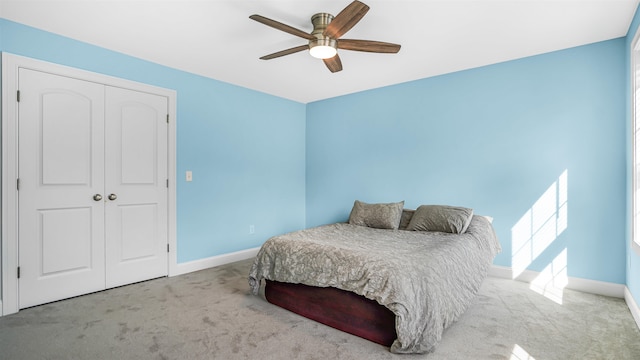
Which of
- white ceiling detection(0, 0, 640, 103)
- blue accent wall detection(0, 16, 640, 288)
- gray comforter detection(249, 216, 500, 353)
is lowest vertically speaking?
gray comforter detection(249, 216, 500, 353)

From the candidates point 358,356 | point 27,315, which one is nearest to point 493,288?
point 358,356

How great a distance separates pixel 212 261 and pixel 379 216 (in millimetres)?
2204

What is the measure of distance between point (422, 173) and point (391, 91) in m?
1.24

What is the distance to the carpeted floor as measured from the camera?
2.01m

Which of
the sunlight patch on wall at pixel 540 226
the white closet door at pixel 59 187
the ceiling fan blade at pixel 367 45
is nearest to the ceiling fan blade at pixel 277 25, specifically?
the ceiling fan blade at pixel 367 45

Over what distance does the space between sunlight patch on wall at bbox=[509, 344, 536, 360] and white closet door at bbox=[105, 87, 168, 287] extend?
3.40m

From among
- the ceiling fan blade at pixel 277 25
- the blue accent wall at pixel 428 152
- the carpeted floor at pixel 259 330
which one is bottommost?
the carpeted floor at pixel 259 330

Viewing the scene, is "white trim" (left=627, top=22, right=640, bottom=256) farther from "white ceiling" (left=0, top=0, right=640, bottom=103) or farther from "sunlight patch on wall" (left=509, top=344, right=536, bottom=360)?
"sunlight patch on wall" (left=509, top=344, right=536, bottom=360)

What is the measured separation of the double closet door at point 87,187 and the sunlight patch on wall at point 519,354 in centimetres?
341

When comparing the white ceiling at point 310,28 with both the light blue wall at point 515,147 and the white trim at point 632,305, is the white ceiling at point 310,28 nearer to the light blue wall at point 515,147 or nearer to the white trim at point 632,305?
the light blue wall at point 515,147

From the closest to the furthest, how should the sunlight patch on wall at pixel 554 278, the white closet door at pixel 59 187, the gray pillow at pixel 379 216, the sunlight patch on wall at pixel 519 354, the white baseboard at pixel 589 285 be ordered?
1. the sunlight patch on wall at pixel 519 354
2. the white closet door at pixel 59 187
3. the white baseboard at pixel 589 285
4. the sunlight patch on wall at pixel 554 278
5. the gray pillow at pixel 379 216

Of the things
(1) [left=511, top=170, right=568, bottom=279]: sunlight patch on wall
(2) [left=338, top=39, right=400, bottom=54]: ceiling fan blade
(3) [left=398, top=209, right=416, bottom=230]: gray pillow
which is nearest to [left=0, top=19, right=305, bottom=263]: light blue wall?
(3) [left=398, top=209, right=416, bottom=230]: gray pillow

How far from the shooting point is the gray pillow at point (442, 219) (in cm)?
320

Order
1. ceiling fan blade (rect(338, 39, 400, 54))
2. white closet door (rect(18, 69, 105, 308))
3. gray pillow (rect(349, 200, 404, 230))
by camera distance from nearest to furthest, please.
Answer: ceiling fan blade (rect(338, 39, 400, 54))
white closet door (rect(18, 69, 105, 308))
gray pillow (rect(349, 200, 404, 230))
